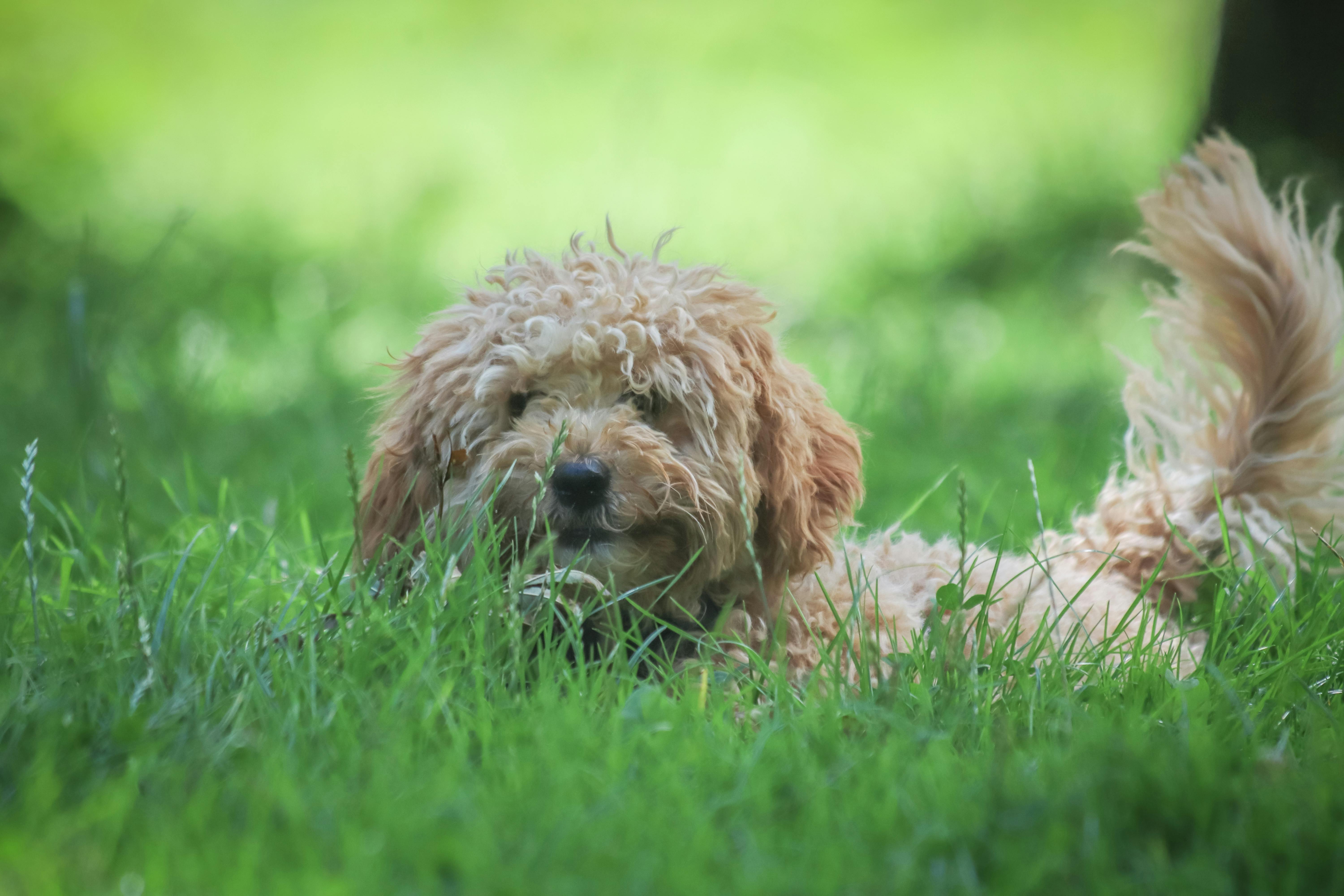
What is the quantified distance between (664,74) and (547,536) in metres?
10.3

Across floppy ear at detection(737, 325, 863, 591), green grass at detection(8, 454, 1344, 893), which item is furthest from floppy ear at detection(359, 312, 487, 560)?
floppy ear at detection(737, 325, 863, 591)

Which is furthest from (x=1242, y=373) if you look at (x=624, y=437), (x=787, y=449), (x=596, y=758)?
(x=596, y=758)

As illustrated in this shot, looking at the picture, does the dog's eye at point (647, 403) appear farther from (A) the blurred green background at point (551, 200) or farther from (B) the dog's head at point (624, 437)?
(A) the blurred green background at point (551, 200)

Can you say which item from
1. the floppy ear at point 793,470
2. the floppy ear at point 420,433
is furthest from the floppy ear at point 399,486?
the floppy ear at point 793,470

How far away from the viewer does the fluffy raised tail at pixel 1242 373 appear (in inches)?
139

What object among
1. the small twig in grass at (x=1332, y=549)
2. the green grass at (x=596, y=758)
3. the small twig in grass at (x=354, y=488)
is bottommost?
the green grass at (x=596, y=758)

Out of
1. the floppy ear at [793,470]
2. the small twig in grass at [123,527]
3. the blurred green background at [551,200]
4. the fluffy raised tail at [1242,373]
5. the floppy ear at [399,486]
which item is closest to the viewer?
the small twig in grass at [123,527]

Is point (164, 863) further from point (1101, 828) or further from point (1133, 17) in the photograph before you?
point (1133, 17)

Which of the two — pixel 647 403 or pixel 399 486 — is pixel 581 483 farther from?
pixel 399 486

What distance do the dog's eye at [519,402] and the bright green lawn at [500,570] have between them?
1.84ft

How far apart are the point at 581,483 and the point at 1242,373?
225 cm

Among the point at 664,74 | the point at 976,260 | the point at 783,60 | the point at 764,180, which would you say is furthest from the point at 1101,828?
the point at 783,60

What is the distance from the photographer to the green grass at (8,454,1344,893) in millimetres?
1836

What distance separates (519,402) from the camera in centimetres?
307
